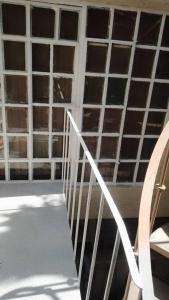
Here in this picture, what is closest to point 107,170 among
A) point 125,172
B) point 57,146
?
point 125,172

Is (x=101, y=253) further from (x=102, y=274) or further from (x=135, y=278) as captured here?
(x=135, y=278)

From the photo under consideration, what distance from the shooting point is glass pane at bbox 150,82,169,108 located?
8.19 ft

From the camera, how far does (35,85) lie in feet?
7.52

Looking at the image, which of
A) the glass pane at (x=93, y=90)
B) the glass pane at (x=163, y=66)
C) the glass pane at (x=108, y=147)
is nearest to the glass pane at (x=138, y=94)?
the glass pane at (x=163, y=66)

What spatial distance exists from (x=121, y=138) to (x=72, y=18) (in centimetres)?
120

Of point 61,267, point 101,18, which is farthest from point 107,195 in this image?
point 101,18

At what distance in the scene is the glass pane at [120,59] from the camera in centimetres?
227

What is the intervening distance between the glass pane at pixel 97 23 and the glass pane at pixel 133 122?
781 millimetres

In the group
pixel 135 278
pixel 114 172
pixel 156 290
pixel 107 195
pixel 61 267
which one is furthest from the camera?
pixel 114 172

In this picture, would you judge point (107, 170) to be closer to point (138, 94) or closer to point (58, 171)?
point (58, 171)

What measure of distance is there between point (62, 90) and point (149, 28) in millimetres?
956

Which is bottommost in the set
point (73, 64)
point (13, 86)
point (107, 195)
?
point (107, 195)

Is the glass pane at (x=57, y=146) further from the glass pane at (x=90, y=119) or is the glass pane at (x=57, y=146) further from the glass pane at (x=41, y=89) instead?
the glass pane at (x=41, y=89)

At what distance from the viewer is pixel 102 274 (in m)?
2.76
